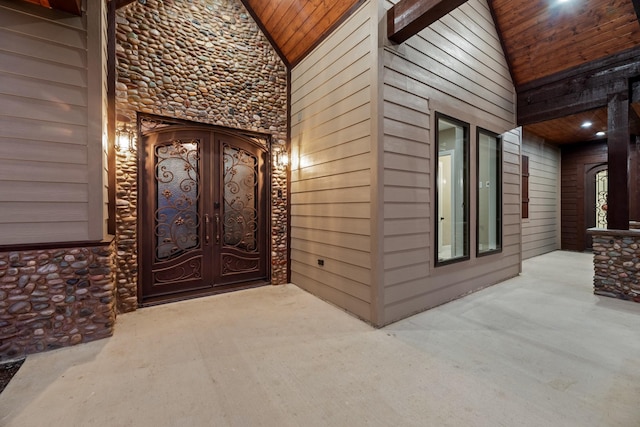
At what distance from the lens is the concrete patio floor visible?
5.63 feet

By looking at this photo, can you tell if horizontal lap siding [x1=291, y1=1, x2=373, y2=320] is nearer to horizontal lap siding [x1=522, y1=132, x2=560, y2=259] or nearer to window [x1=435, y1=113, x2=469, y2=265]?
window [x1=435, y1=113, x2=469, y2=265]

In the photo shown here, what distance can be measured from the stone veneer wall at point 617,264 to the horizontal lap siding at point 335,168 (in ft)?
11.9

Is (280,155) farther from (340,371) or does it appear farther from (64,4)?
(340,371)

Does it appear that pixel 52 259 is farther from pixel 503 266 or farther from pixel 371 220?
pixel 503 266

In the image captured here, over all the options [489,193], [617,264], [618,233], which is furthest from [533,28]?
[617,264]

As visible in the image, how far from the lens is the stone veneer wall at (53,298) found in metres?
2.39

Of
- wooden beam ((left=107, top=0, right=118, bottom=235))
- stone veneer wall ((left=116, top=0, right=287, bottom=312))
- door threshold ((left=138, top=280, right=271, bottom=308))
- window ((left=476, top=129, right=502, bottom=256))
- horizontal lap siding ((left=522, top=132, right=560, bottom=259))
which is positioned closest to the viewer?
wooden beam ((left=107, top=0, right=118, bottom=235))

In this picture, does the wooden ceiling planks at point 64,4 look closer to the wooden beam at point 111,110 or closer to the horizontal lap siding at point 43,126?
the horizontal lap siding at point 43,126

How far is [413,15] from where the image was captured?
271 centimetres

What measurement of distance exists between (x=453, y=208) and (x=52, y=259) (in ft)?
15.3

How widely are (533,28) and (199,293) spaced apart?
254 inches

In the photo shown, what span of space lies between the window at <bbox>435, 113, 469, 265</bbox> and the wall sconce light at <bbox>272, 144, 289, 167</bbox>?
237 cm

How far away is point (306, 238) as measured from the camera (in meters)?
4.23

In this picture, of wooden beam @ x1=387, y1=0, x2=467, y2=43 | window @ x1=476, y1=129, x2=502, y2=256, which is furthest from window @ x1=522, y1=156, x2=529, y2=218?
wooden beam @ x1=387, y1=0, x2=467, y2=43
